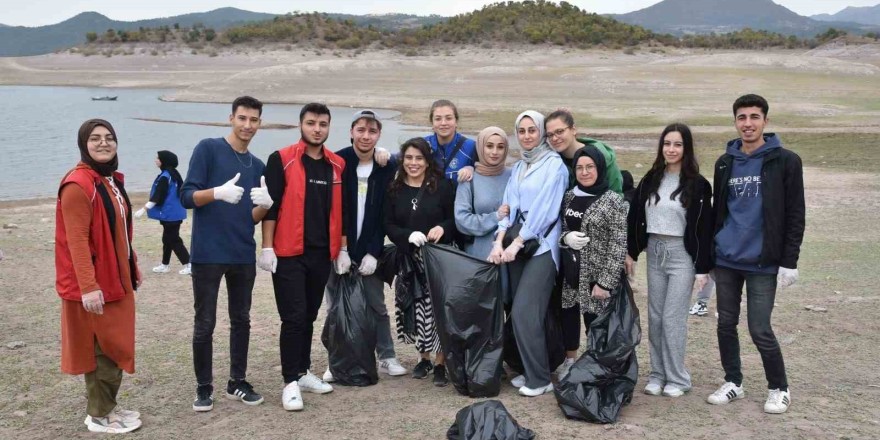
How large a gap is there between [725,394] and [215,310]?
3120 millimetres

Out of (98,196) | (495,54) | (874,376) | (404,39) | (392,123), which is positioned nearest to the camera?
(98,196)

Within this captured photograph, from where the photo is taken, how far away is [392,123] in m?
28.1

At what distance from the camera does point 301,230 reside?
4859mm

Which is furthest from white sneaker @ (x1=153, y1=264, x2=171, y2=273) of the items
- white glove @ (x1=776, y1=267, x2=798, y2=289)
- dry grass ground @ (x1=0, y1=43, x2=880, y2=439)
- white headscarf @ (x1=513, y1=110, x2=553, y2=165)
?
white glove @ (x1=776, y1=267, x2=798, y2=289)

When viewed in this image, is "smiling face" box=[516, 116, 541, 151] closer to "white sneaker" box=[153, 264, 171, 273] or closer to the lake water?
"white sneaker" box=[153, 264, 171, 273]

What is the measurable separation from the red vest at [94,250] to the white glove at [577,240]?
2589 mm

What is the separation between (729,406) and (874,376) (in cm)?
136

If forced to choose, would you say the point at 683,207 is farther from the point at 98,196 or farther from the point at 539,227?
the point at 98,196

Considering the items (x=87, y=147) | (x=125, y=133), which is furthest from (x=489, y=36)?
(x=87, y=147)

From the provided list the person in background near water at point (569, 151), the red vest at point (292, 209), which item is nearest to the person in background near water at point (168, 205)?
the red vest at point (292, 209)

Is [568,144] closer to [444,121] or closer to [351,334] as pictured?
[444,121]

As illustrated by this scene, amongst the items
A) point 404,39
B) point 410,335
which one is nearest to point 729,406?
point 410,335

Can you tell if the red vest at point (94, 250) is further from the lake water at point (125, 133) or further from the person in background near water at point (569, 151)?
the lake water at point (125, 133)

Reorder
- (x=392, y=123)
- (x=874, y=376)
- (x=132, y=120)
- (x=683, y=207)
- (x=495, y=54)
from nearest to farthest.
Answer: (x=683, y=207) < (x=874, y=376) < (x=392, y=123) < (x=132, y=120) < (x=495, y=54)
